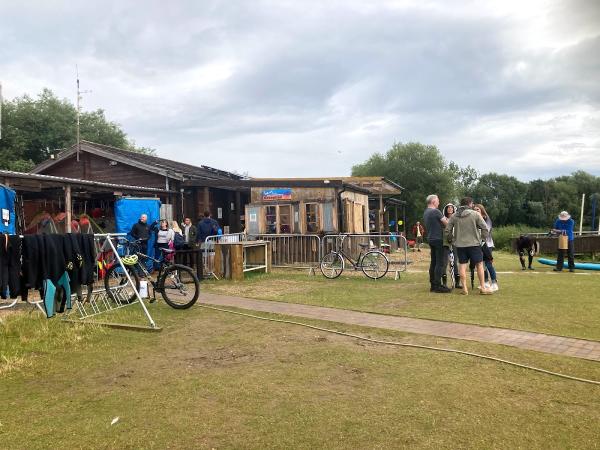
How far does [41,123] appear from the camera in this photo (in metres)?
33.4

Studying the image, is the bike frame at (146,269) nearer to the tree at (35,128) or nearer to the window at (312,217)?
the window at (312,217)

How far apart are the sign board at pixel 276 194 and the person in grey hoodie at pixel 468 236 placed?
25.0 feet

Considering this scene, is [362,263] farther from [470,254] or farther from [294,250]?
[294,250]

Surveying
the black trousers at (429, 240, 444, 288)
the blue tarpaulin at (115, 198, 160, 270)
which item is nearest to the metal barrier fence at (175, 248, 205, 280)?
the blue tarpaulin at (115, 198, 160, 270)

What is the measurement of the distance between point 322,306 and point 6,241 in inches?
180

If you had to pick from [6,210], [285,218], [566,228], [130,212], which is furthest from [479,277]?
[130,212]

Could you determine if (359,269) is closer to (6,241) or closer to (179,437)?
(6,241)

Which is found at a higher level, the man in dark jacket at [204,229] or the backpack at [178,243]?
the man in dark jacket at [204,229]

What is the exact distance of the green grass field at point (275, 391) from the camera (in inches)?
121

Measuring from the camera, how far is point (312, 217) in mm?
15539

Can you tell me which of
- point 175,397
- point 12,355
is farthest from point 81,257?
point 175,397

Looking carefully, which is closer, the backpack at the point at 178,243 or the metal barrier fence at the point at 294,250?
the backpack at the point at 178,243

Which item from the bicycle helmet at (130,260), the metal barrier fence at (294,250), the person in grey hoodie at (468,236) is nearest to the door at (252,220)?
the metal barrier fence at (294,250)

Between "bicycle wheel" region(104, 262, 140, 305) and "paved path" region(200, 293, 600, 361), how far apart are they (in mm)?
1391
